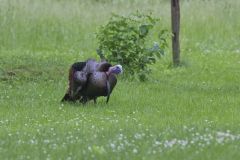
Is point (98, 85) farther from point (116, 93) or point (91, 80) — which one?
point (116, 93)

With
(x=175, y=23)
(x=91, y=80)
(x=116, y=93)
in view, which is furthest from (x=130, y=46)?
(x=91, y=80)

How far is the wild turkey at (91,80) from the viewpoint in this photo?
12.3 meters

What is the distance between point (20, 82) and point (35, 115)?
14.1 feet

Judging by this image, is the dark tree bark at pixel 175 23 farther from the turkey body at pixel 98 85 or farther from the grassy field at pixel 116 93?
the turkey body at pixel 98 85

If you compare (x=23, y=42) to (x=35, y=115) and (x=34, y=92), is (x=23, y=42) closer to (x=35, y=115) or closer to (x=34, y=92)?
(x=34, y=92)

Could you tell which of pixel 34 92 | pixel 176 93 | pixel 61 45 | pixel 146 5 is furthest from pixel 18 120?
pixel 146 5

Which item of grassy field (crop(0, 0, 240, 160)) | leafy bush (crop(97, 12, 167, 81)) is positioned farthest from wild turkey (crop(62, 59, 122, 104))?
leafy bush (crop(97, 12, 167, 81))

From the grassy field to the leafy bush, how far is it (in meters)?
0.56

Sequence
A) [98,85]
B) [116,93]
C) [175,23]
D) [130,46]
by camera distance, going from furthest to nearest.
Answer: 1. [175,23]
2. [130,46]
3. [116,93]
4. [98,85]

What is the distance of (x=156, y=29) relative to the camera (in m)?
25.5

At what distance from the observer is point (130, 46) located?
16500mm

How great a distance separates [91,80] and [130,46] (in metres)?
4.28

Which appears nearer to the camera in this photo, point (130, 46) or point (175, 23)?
point (130, 46)

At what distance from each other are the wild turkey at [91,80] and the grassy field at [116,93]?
0.27m
